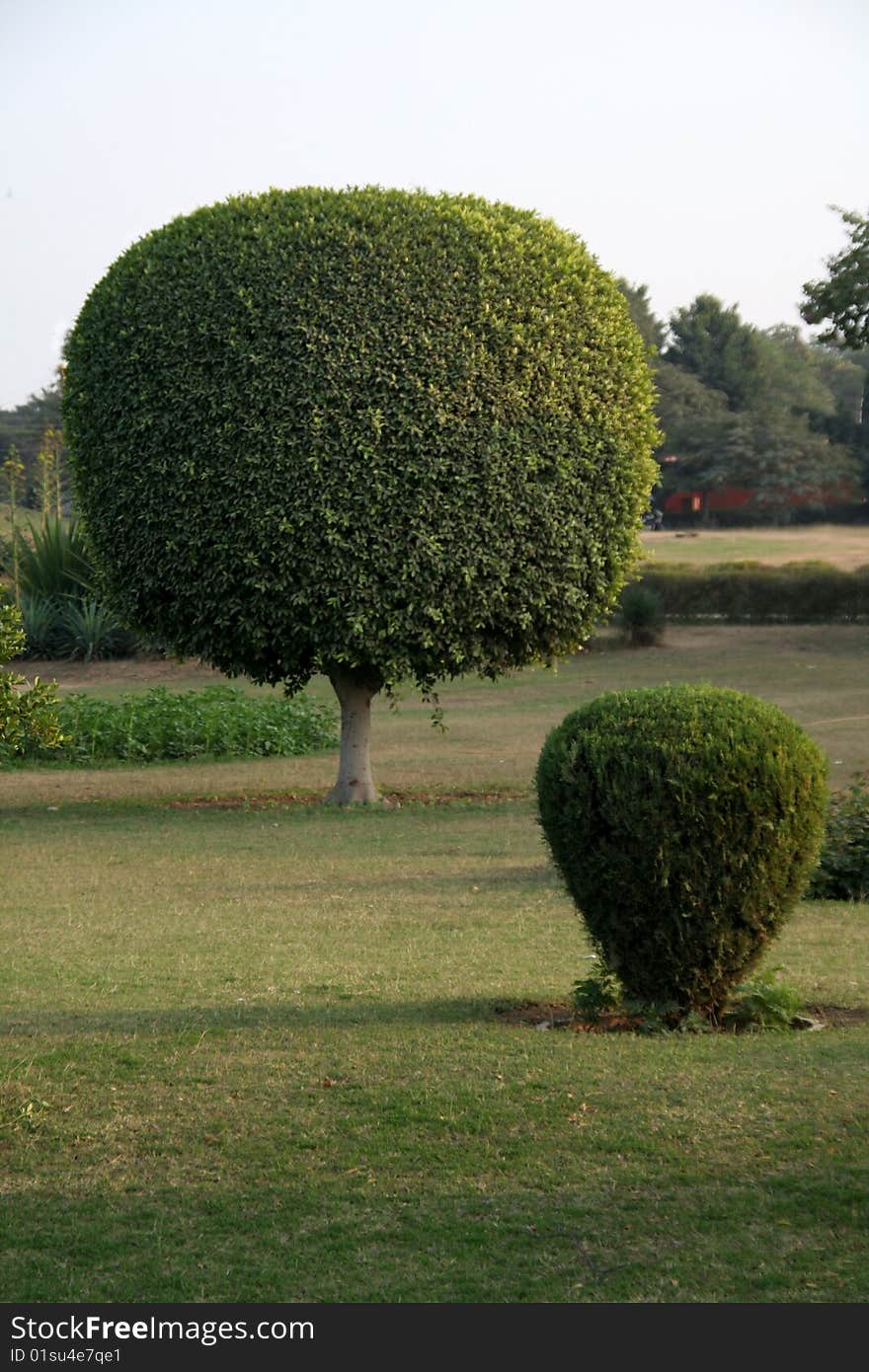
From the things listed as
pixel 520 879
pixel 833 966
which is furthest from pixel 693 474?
pixel 833 966

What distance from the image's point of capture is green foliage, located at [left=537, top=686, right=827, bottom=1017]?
6.02 m

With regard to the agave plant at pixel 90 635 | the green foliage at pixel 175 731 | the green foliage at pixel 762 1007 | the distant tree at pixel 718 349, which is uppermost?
the distant tree at pixel 718 349

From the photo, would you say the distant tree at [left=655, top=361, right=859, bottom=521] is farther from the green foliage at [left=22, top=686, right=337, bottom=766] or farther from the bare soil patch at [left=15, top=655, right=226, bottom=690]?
the green foliage at [left=22, top=686, right=337, bottom=766]

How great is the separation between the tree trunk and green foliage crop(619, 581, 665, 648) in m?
17.2

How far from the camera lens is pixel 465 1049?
5.99 meters

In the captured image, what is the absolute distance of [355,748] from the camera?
50.7 ft

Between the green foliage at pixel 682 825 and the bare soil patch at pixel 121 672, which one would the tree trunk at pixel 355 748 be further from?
the bare soil patch at pixel 121 672

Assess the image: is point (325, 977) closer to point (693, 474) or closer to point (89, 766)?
point (89, 766)

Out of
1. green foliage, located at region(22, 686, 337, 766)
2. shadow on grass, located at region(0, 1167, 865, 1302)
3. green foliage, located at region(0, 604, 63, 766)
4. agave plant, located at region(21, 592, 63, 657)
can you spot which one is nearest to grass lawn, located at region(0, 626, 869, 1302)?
shadow on grass, located at region(0, 1167, 865, 1302)

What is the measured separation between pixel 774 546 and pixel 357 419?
2682 cm

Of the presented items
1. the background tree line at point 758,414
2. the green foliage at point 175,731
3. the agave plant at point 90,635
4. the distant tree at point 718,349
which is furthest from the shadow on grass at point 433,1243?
the distant tree at point 718,349

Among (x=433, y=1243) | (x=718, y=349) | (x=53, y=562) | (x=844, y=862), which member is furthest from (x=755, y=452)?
(x=433, y=1243)

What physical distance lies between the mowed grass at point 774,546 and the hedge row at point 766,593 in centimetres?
127

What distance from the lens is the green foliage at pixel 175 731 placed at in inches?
746
